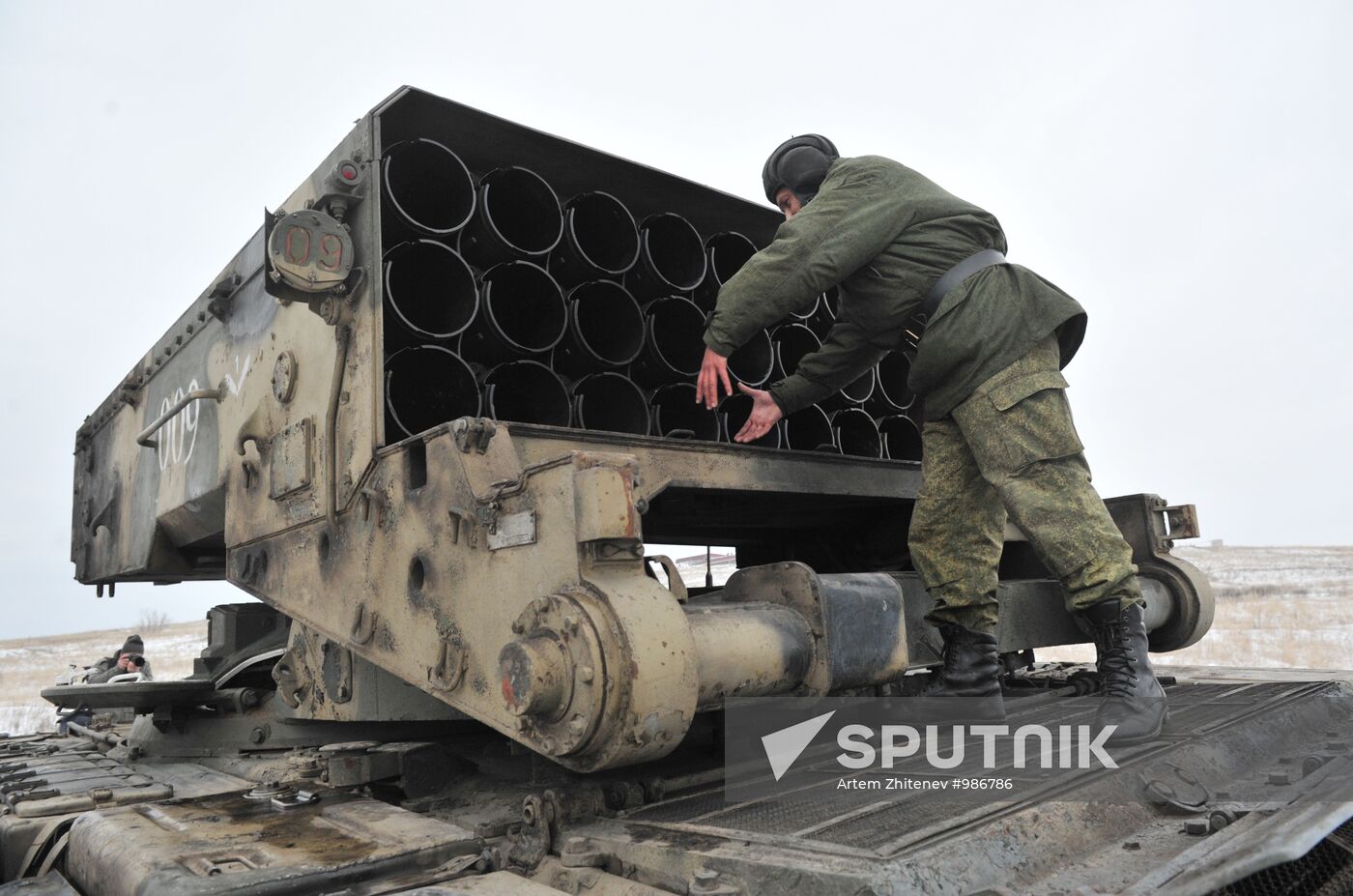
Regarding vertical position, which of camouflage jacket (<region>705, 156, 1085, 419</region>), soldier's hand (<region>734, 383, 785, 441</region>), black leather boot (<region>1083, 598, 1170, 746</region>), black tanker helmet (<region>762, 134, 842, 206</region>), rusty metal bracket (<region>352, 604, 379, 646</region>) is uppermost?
black tanker helmet (<region>762, 134, 842, 206</region>)

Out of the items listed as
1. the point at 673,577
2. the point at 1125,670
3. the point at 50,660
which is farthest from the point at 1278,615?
the point at 50,660

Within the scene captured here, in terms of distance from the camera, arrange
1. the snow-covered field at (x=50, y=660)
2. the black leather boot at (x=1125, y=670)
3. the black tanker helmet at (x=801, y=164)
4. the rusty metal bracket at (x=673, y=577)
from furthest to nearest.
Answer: the snow-covered field at (x=50, y=660) < the black tanker helmet at (x=801, y=164) < the black leather boot at (x=1125, y=670) < the rusty metal bracket at (x=673, y=577)

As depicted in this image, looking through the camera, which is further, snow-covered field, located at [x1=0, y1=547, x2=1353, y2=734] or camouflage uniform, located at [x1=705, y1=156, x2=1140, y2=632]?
snow-covered field, located at [x1=0, y1=547, x2=1353, y2=734]

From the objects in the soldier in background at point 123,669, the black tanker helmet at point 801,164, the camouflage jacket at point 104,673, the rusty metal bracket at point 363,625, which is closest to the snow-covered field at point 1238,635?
the camouflage jacket at point 104,673

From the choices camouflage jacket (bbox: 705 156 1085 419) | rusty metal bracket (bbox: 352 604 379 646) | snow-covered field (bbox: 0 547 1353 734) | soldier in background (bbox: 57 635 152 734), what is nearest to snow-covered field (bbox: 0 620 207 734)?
snow-covered field (bbox: 0 547 1353 734)

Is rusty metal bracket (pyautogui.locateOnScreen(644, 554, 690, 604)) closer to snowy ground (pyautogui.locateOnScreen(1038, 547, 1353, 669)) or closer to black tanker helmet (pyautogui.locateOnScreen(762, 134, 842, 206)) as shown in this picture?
black tanker helmet (pyautogui.locateOnScreen(762, 134, 842, 206))

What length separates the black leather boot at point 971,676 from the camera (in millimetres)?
2580

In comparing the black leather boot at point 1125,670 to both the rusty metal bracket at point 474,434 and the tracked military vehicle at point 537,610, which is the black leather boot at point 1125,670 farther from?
the rusty metal bracket at point 474,434

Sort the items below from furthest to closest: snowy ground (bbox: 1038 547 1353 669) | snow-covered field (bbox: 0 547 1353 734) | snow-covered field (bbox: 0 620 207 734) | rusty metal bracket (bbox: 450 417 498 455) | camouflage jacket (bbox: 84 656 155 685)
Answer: snow-covered field (bbox: 0 620 207 734), snow-covered field (bbox: 0 547 1353 734), snowy ground (bbox: 1038 547 1353 669), camouflage jacket (bbox: 84 656 155 685), rusty metal bracket (bbox: 450 417 498 455)

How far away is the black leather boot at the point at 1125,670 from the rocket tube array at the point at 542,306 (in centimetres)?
129

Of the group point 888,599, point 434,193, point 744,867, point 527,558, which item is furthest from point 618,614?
point 434,193

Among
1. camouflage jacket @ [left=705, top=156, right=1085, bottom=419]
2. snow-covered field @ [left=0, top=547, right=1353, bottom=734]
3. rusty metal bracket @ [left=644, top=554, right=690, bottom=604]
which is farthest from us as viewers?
snow-covered field @ [left=0, top=547, right=1353, bottom=734]

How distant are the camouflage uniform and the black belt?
0.07 ft

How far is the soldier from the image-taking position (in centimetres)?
247
